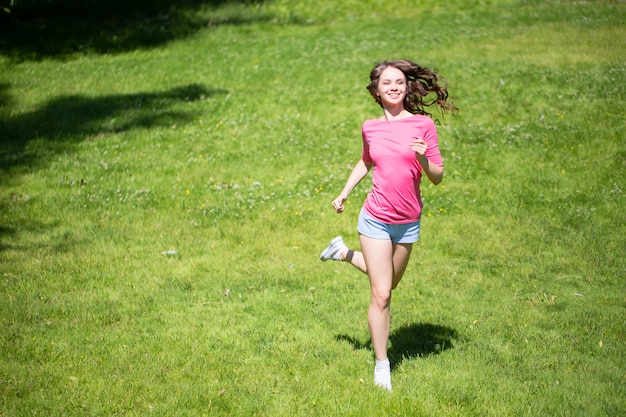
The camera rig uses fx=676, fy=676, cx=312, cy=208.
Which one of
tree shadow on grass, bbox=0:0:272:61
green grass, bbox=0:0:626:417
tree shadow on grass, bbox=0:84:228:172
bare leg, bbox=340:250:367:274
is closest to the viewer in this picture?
green grass, bbox=0:0:626:417

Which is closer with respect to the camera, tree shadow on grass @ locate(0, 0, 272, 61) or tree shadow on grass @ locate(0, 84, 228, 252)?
tree shadow on grass @ locate(0, 84, 228, 252)

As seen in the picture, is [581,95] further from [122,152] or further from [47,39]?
[47,39]

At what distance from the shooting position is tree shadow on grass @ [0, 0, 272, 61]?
2036 centimetres

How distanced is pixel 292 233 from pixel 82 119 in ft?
23.5


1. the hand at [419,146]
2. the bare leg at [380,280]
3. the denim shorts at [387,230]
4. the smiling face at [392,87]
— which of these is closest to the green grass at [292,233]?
the bare leg at [380,280]

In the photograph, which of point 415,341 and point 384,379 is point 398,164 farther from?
point 415,341

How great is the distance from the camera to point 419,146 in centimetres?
512

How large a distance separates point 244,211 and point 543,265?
4459 millimetres

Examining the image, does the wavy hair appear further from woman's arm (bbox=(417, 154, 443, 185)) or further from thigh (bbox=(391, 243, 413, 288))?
thigh (bbox=(391, 243, 413, 288))

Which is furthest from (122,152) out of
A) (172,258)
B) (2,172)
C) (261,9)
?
(261,9)

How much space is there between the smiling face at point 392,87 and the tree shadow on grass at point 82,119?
28.9 ft

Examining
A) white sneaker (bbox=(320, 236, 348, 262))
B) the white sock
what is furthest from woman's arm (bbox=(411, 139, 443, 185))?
the white sock

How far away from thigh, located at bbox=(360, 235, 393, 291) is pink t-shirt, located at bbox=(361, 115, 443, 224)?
20cm

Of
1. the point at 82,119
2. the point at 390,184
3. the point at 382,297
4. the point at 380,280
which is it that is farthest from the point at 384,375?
the point at 82,119
